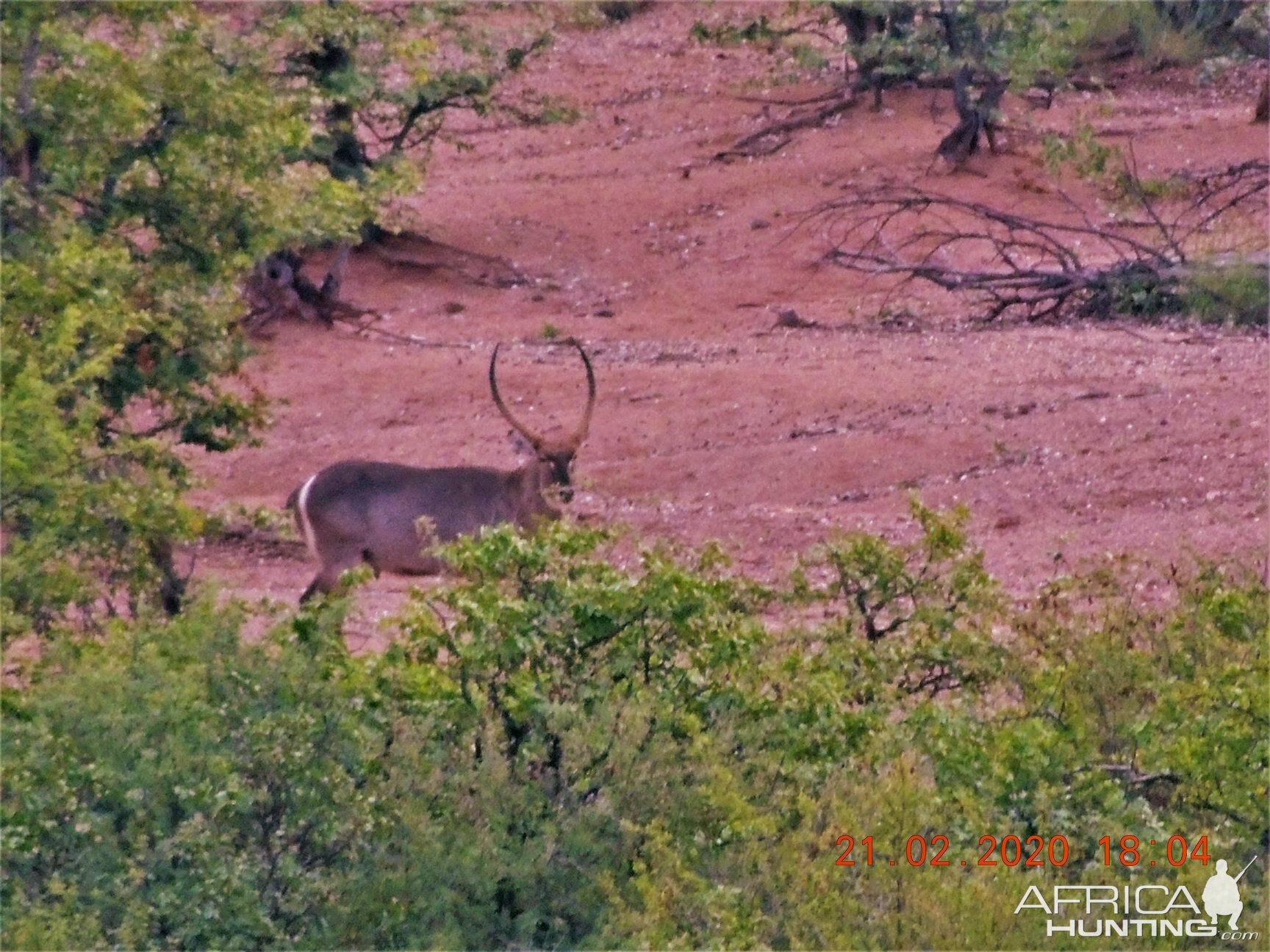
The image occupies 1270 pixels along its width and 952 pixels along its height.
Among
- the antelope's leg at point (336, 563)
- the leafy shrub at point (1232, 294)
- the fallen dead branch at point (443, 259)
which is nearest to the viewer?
the antelope's leg at point (336, 563)

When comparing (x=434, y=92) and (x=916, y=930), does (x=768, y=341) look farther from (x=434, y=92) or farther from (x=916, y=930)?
(x=916, y=930)

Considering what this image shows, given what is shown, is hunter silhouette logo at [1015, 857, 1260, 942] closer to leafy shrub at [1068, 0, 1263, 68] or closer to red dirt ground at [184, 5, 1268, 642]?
red dirt ground at [184, 5, 1268, 642]

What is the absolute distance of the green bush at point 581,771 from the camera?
4543 mm

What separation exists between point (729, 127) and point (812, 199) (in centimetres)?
413

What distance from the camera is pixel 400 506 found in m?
9.70

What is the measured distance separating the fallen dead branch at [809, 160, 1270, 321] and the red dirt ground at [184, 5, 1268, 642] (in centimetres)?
39

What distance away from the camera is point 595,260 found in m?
19.7

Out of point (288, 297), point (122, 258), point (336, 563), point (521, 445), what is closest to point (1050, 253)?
point (521, 445)

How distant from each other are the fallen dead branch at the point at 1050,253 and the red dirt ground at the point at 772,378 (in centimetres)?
A: 39

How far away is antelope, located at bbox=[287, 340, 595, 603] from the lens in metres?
9.63

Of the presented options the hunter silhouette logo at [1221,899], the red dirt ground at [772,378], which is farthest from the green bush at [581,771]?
the red dirt ground at [772,378]

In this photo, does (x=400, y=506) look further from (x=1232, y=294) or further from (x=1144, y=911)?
(x=1232, y=294)

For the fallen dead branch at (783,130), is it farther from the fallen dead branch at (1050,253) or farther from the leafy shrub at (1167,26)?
the fallen dead branch at (1050,253)

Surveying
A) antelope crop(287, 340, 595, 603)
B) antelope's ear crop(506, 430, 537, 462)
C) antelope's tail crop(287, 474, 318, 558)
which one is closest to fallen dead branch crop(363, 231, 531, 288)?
antelope's ear crop(506, 430, 537, 462)
